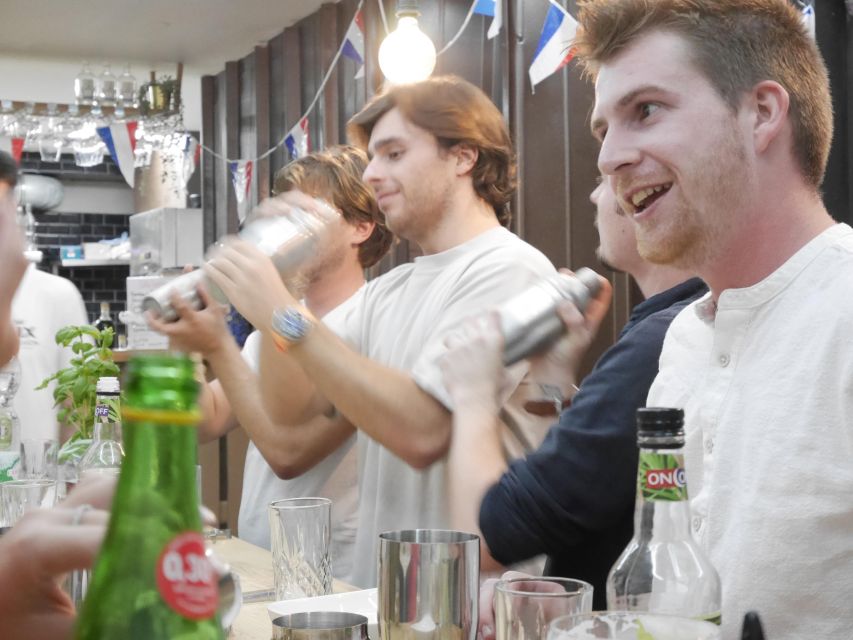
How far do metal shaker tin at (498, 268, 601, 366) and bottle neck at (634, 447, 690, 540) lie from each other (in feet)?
1.92

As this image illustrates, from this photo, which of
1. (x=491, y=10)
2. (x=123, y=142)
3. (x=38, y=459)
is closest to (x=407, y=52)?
(x=491, y=10)

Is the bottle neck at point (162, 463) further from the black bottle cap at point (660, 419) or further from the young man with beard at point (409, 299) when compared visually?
the young man with beard at point (409, 299)

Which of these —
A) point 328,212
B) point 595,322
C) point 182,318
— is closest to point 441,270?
point 328,212

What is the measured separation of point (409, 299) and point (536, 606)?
120 centimetres

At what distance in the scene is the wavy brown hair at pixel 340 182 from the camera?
2422 mm

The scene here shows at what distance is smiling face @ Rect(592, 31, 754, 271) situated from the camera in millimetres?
1131

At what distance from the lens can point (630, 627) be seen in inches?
24.6

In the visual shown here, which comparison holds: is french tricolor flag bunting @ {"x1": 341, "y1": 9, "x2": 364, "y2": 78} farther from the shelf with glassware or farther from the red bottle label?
the red bottle label

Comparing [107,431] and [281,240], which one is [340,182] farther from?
[107,431]

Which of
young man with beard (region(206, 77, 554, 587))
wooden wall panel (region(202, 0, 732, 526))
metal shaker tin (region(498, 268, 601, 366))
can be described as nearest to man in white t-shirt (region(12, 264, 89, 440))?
young man with beard (region(206, 77, 554, 587))

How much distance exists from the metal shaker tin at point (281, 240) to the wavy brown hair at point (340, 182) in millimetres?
684

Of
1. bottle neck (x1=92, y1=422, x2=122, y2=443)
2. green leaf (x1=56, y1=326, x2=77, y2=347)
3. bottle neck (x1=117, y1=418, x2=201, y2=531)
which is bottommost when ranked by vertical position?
bottle neck (x1=92, y1=422, x2=122, y2=443)

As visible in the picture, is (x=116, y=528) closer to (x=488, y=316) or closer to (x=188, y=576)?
(x=188, y=576)

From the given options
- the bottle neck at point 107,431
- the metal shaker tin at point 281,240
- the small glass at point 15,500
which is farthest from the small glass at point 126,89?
the small glass at point 15,500
